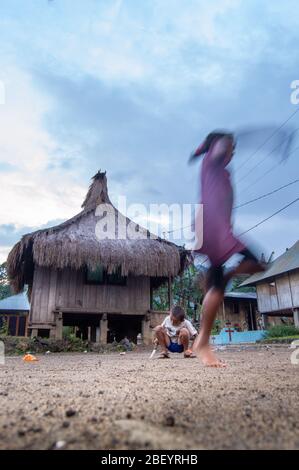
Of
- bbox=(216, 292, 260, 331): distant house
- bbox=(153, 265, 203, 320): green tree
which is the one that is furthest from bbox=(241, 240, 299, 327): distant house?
bbox=(216, 292, 260, 331): distant house

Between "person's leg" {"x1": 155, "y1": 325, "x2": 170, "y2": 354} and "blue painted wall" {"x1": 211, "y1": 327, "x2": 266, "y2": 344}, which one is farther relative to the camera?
"blue painted wall" {"x1": 211, "y1": 327, "x2": 266, "y2": 344}

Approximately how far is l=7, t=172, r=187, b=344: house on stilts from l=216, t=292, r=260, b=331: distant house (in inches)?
630

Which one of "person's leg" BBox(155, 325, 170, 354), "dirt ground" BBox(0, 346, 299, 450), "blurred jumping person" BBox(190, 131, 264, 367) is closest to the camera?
"dirt ground" BBox(0, 346, 299, 450)

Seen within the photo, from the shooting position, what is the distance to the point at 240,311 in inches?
1101

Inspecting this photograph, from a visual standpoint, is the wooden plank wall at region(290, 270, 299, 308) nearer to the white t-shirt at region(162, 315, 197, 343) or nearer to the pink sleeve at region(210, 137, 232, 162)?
the white t-shirt at region(162, 315, 197, 343)

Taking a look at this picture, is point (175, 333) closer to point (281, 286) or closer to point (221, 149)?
point (221, 149)

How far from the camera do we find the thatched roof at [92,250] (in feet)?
34.0

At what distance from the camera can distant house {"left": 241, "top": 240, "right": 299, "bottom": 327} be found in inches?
760

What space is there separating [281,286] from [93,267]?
44.2ft

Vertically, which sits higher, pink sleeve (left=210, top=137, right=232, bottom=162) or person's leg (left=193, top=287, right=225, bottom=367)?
pink sleeve (left=210, top=137, right=232, bottom=162)

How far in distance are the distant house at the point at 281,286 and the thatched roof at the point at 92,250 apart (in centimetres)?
889

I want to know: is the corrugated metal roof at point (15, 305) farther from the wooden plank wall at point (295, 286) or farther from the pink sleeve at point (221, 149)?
the pink sleeve at point (221, 149)
